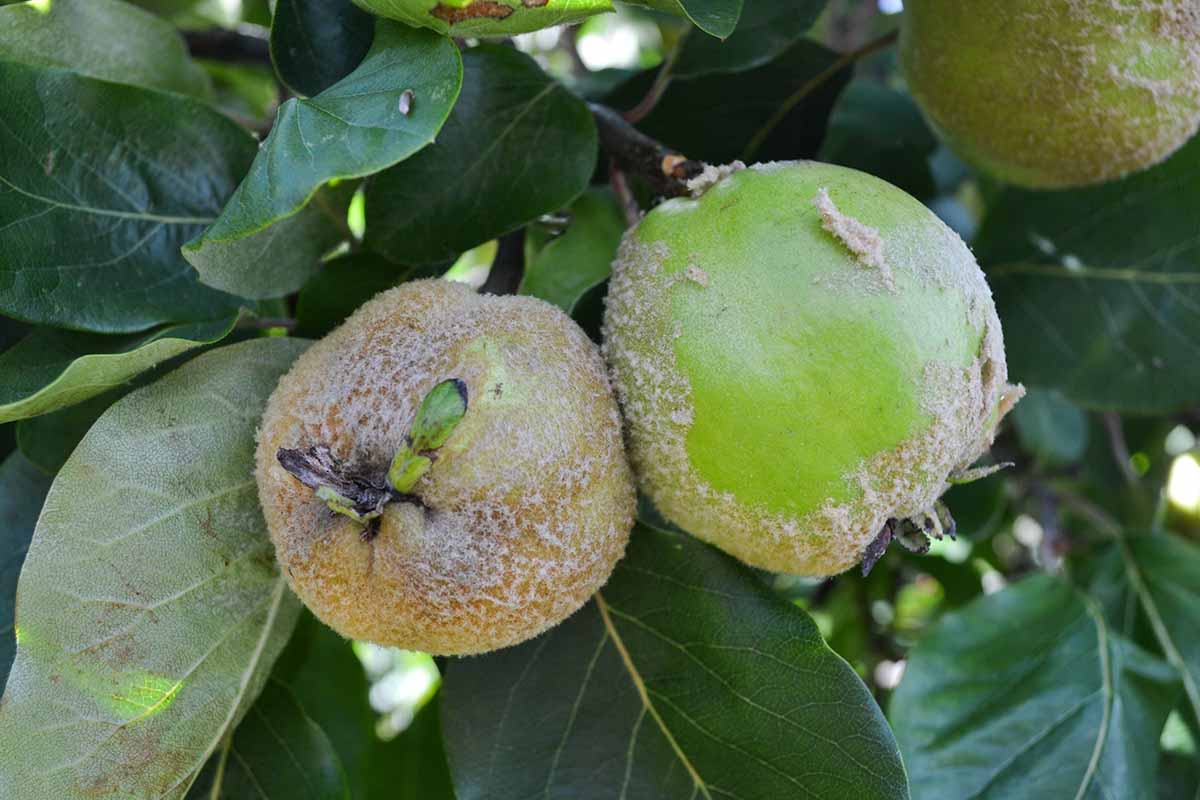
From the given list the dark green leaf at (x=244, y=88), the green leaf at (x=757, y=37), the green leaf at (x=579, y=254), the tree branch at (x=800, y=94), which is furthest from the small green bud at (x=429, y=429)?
the dark green leaf at (x=244, y=88)

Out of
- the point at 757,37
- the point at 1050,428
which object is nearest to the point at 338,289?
the point at 757,37

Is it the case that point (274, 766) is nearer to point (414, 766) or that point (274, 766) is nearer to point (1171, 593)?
point (414, 766)

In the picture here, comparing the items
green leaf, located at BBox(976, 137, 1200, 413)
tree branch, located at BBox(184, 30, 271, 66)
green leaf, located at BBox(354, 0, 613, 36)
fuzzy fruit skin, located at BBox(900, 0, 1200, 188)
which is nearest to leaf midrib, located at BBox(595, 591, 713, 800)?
green leaf, located at BBox(354, 0, 613, 36)

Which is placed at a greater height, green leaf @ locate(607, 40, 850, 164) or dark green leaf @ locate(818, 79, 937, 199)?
green leaf @ locate(607, 40, 850, 164)

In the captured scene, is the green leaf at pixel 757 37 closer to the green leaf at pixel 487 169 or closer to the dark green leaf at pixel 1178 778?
the green leaf at pixel 487 169

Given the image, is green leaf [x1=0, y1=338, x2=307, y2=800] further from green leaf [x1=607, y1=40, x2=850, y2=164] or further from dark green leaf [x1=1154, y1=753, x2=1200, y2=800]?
dark green leaf [x1=1154, y1=753, x2=1200, y2=800]

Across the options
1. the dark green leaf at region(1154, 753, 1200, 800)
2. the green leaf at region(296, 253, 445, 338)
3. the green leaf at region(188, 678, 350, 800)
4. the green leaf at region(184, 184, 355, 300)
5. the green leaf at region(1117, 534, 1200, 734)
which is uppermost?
the green leaf at region(184, 184, 355, 300)
